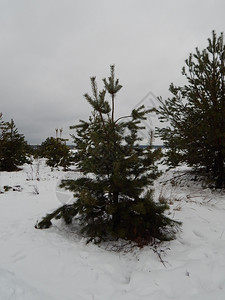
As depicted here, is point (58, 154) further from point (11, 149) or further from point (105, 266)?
point (105, 266)

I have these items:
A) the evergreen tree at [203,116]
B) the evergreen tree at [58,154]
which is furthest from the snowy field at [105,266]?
the evergreen tree at [58,154]

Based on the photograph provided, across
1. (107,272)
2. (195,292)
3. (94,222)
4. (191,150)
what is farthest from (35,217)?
(191,150)

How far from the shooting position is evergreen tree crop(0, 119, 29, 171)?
14730 millimetres

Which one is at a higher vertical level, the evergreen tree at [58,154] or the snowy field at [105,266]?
the evergreen tree at [58,154]

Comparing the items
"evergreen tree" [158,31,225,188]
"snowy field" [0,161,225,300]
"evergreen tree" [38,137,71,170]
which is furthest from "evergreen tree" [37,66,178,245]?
"evergreen tree" [38,137,71,170]

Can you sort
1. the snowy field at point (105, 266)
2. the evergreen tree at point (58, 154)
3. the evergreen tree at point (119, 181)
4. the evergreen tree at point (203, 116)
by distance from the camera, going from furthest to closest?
the evergreen tree at point (58, 154) → the evergreen tree at point (203, 116) → the evergreen tree at point (119, 181) → the snowy field at point (105, 266)

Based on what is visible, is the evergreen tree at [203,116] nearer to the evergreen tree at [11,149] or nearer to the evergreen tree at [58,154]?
the evergreen tree at [58,154]

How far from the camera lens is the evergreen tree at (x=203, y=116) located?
5.82 m

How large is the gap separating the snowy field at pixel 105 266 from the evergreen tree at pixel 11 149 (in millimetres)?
12673

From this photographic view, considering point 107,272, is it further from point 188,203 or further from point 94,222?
point 188,203

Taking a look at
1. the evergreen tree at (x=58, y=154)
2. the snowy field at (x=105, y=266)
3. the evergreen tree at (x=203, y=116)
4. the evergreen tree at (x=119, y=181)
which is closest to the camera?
the snowy field at (x=105, y=266)

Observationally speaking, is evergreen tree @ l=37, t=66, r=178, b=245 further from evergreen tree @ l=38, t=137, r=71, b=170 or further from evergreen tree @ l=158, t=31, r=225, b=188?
evergreen tree @ l=38, t=137, r=71, b=170

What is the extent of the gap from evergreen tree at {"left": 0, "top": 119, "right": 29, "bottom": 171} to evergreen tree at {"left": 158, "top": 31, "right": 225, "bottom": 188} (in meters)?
12.9

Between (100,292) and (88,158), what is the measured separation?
1851 millimetres
